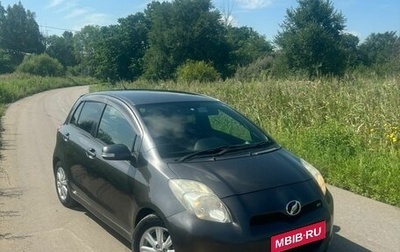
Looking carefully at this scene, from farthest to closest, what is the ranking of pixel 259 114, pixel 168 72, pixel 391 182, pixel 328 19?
pixel 168 72 → pixel 328 19 → pixel 259 114 → pixel 391 182

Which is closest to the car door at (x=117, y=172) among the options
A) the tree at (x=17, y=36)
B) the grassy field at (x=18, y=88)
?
the grassy field at (x=18, y=88)

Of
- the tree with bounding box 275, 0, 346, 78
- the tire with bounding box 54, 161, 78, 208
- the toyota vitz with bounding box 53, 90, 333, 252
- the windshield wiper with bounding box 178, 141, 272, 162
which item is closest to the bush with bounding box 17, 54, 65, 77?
the tree with bounding box 275, 0, 346, 78

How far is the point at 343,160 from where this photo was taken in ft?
23.5

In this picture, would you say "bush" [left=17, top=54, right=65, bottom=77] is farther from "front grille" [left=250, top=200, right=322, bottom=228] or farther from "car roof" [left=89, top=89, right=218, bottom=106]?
"front grille" [left=250, top=200, right=322, bottom=228]

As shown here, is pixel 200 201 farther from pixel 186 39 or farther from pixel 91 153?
pixel 186 39

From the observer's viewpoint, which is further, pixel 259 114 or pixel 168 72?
pixel 168 72

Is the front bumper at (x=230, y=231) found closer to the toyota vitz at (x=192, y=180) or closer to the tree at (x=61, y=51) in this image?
the toyota vitz at (x=192, y=180)

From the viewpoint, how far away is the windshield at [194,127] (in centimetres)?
411

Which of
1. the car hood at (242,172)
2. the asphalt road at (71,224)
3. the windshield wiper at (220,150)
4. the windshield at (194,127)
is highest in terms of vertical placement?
the windshield at (194,127)

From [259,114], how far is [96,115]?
23.9ft

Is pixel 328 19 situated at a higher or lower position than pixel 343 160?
higher

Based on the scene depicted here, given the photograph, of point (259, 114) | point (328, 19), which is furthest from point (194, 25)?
point (259, 114)

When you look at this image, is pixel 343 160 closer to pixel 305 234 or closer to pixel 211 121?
pixel 211 121

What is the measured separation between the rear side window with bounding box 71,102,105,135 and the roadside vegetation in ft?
12.6
